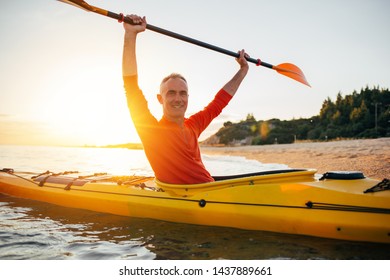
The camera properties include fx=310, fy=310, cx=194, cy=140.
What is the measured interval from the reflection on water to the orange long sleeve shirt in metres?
A: 0.74

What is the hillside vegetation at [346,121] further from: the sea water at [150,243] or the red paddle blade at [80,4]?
the red paddle blade at [80,4]

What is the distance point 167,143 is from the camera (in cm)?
387

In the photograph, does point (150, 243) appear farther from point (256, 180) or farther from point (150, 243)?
point (256, 180)

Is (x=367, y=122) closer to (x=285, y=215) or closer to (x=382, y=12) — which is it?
(x=382, y=12)

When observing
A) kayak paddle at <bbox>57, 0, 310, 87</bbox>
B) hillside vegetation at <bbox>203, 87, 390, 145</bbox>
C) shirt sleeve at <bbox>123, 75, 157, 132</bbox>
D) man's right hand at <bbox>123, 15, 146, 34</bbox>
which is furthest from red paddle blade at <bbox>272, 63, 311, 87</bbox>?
hillside vegetation at <bbox>203, 87, 390, 145</bbox>

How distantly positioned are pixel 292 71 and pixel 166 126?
3.77m

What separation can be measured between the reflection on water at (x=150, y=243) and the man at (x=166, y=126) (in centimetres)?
77

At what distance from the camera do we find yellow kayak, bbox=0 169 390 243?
3398 millimetres

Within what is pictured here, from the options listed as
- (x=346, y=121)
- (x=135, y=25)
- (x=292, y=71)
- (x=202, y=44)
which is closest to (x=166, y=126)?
(x=135, y=25)

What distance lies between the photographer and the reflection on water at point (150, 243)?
3.28m

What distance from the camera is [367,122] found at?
31109mm

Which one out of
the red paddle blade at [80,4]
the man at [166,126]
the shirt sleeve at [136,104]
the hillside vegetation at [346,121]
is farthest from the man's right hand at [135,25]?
the hillside vegetation at [346,121]

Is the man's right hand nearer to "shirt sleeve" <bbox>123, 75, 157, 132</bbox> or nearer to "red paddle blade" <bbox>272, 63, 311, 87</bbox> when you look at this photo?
"shirt sleeve" <bbox>123, 75, 157, 132</bbox>
